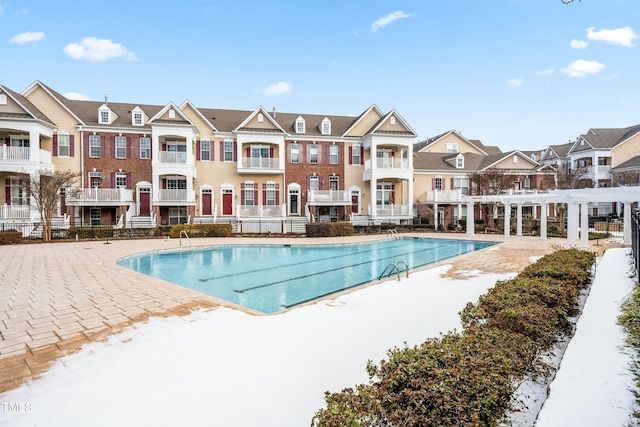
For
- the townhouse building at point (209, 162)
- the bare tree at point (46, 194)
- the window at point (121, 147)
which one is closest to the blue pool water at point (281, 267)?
the townhouse building at point (209, 162)

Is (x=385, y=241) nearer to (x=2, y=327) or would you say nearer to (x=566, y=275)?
(x=566, y=275)

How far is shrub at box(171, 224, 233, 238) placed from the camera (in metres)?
22.3

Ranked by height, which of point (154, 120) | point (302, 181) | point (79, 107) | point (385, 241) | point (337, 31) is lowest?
point (385, 241)

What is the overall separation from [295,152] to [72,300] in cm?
2316

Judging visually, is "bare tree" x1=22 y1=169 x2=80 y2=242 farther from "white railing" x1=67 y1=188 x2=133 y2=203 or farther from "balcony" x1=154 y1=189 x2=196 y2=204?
"balcony" x1=154 y1=189 x2=196 y2=204

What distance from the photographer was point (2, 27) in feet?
46.9

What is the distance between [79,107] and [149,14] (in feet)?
50.5

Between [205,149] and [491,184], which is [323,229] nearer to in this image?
[205,149]

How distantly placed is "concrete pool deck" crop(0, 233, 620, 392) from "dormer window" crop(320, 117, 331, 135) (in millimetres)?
18952

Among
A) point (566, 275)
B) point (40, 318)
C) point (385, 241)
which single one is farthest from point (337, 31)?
point (40, 318)

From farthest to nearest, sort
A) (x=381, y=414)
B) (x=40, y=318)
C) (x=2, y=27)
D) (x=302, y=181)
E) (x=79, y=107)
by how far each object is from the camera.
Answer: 1. (x=302, y=181)
2. (x=79, y=107)
3. (x=2, y=27)
4. (x=40, y=318)
5. (x=381, y=414)

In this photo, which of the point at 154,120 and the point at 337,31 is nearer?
the point at 337,31

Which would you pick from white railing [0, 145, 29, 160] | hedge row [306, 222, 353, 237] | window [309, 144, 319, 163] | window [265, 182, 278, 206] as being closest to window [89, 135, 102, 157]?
white railing [0, 145, 29, 160]

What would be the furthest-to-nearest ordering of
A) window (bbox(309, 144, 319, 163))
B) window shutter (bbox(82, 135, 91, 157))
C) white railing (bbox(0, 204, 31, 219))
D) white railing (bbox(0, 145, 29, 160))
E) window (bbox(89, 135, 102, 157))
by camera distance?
window (bbox(309, 144, 319, 163)) → window (bbox(89, 135, 102, 157)) → window shutter (bbox(82, 135, 91, 157)) → white railing (bbox(0, 145, 29, 160)) → white railing (bbox(0, 204, 31, 219))
